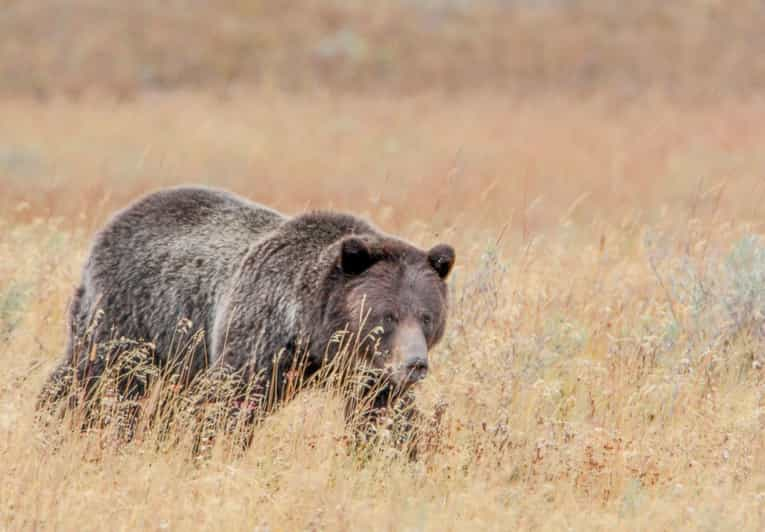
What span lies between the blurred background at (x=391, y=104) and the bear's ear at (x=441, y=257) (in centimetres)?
477

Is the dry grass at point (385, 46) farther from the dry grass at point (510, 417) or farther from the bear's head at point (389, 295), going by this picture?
the bear's head at point (389, 295)

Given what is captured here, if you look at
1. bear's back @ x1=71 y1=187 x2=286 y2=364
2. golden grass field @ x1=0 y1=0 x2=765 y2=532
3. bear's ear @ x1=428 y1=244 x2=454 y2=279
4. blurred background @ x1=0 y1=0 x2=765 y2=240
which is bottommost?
blurred background @ x1=0 y1=0 x2=765 y2=240

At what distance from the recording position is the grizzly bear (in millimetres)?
5523

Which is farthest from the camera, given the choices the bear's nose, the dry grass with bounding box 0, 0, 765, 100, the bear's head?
the dry grass with bounding box 0, 0, 765, 100

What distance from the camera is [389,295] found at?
5.54 metres

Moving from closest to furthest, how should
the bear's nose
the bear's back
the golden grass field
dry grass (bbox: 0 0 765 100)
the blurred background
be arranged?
1. the golden grass field
2. the bear's nose
3. the bear's back
4. the blurred background
5. dry grass (bbox: 0 0 765 100)

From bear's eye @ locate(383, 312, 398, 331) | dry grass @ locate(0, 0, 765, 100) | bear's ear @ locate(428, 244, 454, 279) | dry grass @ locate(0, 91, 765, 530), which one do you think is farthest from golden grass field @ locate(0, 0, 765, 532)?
dry grass @ locate(0, 0, 765, 100)

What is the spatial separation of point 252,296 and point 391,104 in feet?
62.1

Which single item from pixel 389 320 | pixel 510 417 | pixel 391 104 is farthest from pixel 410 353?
pixel 391 104

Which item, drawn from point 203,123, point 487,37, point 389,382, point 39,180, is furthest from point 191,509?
point 487,37

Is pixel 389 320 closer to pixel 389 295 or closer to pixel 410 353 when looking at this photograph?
pixel 389 295

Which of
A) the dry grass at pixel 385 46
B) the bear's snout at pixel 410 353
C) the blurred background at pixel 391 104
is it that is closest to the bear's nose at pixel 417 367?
the bear's snout at pixel 410 353

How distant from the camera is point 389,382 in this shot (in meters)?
5.55

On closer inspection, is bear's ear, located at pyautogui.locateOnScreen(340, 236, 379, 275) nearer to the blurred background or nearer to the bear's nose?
the bear's nose
